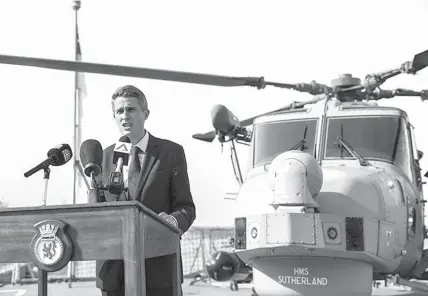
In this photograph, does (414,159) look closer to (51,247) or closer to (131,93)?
(131,93)

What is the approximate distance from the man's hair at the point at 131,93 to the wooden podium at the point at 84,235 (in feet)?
2.68

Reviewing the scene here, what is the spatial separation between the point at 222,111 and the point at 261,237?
2.55 m

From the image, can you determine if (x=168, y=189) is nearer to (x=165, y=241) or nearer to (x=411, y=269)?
(x=165, y=241)

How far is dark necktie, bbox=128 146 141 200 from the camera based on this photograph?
3.87 meters

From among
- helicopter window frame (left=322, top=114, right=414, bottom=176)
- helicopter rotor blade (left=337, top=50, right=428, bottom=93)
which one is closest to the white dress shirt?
helicopter window frame (left=322, top=114, right=414, bottom=176)

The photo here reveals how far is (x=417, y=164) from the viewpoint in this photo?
Result: 9.86m

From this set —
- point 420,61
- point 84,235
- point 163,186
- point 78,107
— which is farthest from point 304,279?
point 78,107

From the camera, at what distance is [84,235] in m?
3.20

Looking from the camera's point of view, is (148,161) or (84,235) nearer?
(84,235)

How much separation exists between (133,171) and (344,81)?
23.0 ft

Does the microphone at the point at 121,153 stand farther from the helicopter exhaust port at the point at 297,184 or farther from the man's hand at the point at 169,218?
the helicopter exhaust port at the point at 297,184

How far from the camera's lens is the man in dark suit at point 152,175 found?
3.71m

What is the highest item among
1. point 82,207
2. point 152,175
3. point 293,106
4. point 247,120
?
point 293,106

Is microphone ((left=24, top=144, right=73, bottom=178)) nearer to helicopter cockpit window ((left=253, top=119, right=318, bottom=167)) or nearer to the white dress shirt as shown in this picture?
the white dress shirt
